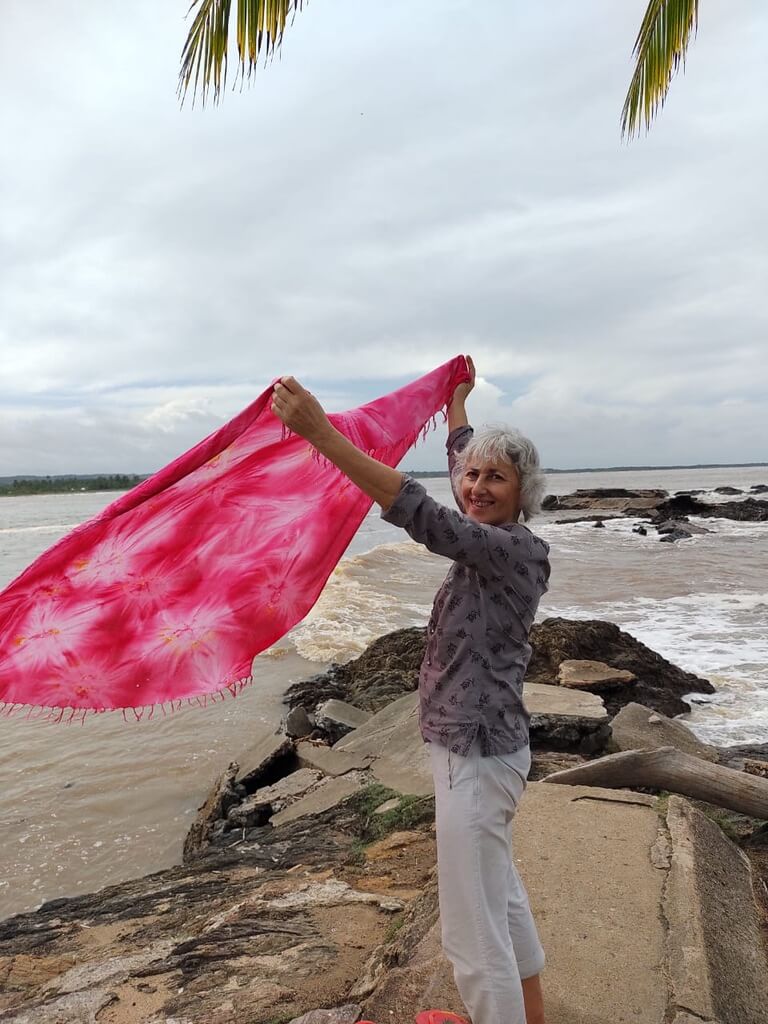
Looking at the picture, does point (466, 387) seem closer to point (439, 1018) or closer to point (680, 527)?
point (439, 1018)

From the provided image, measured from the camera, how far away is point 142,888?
431 centimetres

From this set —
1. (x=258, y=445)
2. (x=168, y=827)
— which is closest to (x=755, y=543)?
(x=168, y=827)

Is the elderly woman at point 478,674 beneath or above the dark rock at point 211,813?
above

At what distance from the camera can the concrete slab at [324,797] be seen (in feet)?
17.0

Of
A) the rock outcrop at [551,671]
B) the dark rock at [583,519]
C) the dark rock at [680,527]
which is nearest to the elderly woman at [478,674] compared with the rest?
the rock outcrop at [551,671]

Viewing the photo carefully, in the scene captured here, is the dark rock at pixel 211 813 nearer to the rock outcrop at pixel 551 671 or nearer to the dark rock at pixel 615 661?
the rock outcrop at pixel 551 671

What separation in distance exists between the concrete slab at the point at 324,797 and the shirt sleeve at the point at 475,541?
3.64m

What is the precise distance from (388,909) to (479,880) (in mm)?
1701

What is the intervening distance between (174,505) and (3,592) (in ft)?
2.34

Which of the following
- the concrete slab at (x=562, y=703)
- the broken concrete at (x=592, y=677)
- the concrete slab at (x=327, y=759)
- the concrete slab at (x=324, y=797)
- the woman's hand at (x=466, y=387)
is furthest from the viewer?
the broken concrete at (x=592, y=677)

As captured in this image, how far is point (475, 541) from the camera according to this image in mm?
1933

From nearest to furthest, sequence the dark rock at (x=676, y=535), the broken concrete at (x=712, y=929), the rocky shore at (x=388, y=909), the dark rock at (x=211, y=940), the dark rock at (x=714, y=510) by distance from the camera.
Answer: the broken concrete at (x=712, y=929)
the rocky shore at (x=388, y=909)
the dark rock at (x=211, y=940)
the dark rock at (x=676, y=535)
the dark rock at (x=714, y=510)

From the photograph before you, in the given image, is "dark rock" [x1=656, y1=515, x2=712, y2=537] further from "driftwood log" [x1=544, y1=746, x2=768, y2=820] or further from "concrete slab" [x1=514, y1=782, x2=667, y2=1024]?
"concrete slab" [x1=514, y1=782, x2=667, y2=1024]

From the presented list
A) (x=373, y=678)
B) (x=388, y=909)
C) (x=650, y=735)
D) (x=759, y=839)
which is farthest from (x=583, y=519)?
(x=388, y=909)
